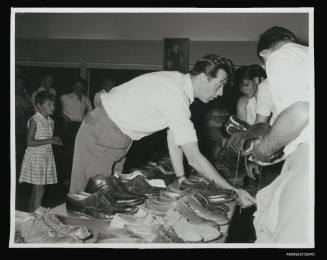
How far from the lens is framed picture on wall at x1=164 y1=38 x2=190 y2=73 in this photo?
12.5 feet

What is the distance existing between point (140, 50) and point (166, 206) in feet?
9.99

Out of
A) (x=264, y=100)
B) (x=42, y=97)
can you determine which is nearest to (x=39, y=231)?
(x=42, y=97)

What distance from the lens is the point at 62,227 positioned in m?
1.39

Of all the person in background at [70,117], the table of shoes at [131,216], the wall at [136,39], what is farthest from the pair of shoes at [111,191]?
the wall at [136,39]

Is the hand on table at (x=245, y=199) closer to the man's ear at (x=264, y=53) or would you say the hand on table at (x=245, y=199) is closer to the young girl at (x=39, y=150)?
the man's ear at (x=264, y=53)

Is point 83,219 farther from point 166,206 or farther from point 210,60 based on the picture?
point 210,60

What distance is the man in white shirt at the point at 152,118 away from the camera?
169 centimetres

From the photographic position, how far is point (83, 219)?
149 cm

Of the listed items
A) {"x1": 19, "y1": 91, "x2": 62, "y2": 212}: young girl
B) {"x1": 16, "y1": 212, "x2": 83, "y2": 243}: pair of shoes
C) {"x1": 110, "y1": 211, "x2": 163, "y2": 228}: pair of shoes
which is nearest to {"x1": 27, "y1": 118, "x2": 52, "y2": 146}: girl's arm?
{"x1": 19, "y1": 91, "x2": 62, "y2": 212}: young girl

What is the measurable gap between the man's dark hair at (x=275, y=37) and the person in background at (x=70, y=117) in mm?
1627

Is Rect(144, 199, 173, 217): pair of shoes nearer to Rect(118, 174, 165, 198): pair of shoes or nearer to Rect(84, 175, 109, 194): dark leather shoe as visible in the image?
Rect(118, 174, 165, 198): pair of shoes

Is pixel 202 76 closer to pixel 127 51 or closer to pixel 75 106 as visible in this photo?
pixel 75 106

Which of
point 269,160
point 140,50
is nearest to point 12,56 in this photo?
point 269,160

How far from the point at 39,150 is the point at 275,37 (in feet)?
4.96
